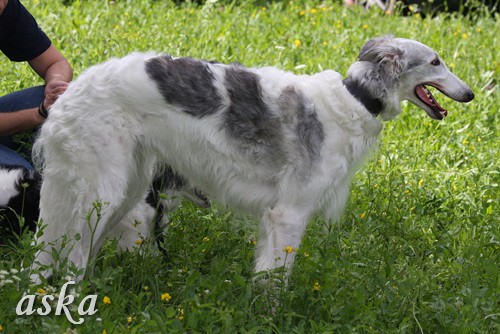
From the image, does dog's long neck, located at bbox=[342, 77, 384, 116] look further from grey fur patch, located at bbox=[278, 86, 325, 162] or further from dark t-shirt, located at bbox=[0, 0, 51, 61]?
dark t-shirt, located at bbox=[0, 0, 51, 61]

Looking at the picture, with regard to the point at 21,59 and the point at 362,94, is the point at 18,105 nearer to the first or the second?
the point at 21,59

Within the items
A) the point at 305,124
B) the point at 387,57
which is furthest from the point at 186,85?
the point at 387,57

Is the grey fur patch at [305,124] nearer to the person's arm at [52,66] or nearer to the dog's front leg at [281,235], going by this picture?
the dog's front leg at [281,235]

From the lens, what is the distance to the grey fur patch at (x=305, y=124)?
4.28 metres

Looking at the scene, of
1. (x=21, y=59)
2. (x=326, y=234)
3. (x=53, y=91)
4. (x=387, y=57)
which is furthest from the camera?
(x=21, y=59)

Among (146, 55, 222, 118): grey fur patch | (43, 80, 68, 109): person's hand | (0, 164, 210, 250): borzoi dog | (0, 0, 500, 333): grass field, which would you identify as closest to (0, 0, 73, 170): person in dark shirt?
(43, 80, 68, 109): person's hand

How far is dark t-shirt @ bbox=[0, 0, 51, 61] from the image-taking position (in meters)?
5.21

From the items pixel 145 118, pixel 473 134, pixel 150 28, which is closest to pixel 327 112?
pixel 145 118

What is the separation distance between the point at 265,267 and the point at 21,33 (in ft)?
6.99

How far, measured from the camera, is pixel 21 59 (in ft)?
17.8

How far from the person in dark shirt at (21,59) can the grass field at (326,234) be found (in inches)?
31.9

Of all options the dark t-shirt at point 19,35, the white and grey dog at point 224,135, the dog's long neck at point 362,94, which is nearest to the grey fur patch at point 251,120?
the white and grey dog at point 224,135

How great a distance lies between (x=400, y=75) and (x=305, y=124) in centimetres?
55

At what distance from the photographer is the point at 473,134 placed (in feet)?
22.5
